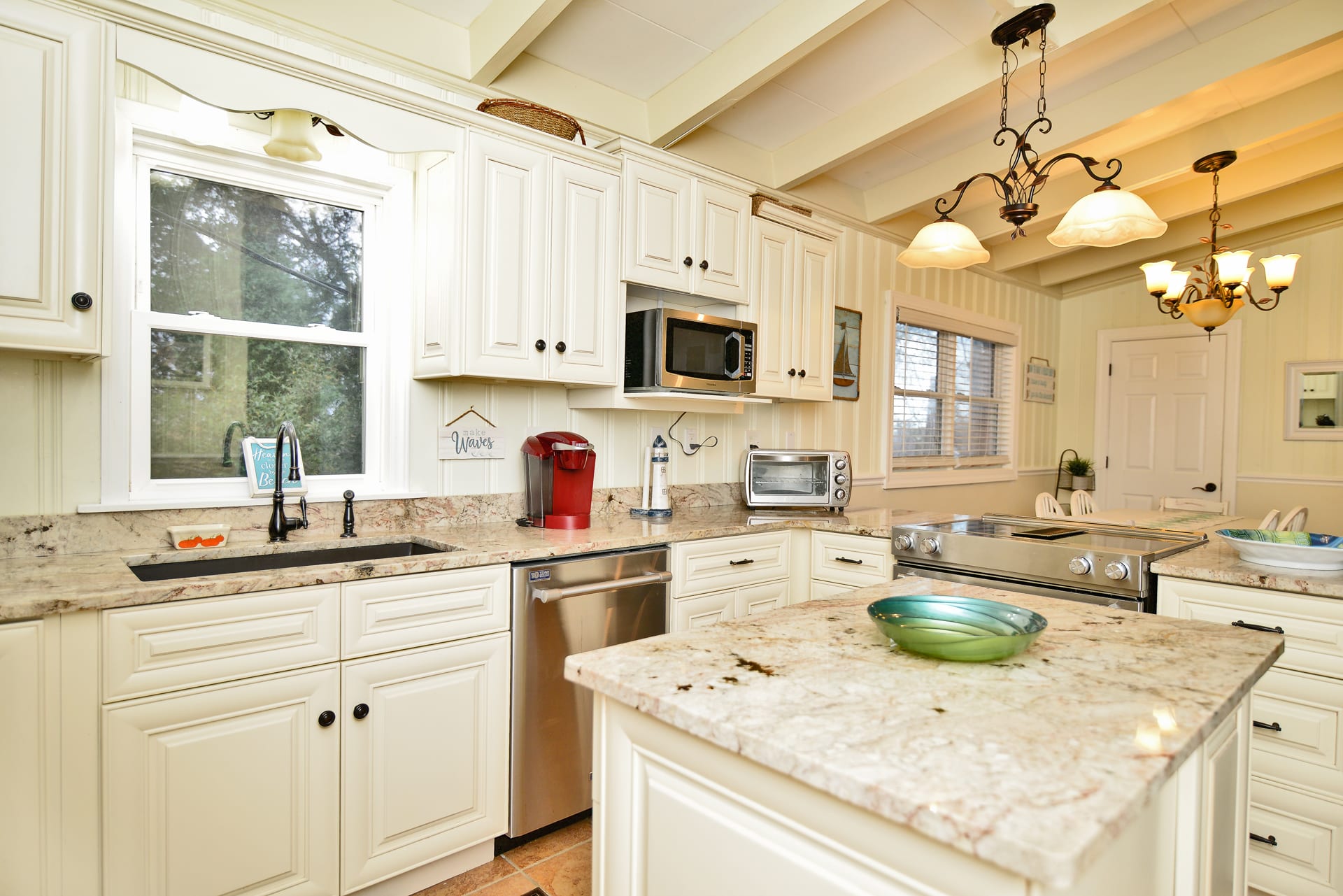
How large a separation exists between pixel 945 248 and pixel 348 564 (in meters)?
1.92

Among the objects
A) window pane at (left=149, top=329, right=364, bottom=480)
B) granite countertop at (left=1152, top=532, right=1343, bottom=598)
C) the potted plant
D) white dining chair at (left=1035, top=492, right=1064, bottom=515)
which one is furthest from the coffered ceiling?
the potted plant

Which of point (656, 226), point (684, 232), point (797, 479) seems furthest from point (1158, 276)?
point (656, 226)

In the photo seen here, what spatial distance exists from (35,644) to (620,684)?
125 centimetres

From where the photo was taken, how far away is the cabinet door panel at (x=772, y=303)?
3301 millimetres

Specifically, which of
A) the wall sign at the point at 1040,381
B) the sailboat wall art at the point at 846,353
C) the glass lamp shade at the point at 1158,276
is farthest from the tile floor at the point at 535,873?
the wall sign at the point at 1040,381

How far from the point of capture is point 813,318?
360cm

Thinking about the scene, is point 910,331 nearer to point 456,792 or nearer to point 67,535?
point 456,792

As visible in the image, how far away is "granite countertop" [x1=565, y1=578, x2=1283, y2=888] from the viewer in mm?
710

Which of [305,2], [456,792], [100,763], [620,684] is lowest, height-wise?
[456,792]

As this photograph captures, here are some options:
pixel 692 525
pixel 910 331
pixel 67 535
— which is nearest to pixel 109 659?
pixel 67 535

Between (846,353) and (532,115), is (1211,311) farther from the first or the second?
(532,115)

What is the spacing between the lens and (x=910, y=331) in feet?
15.7

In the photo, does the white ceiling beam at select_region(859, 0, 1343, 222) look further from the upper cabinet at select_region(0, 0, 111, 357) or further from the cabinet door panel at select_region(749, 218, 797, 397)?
the upper cabinet at select_region(0, 0, 111, 357)

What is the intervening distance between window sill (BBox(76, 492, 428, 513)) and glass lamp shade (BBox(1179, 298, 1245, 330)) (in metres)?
3.88
